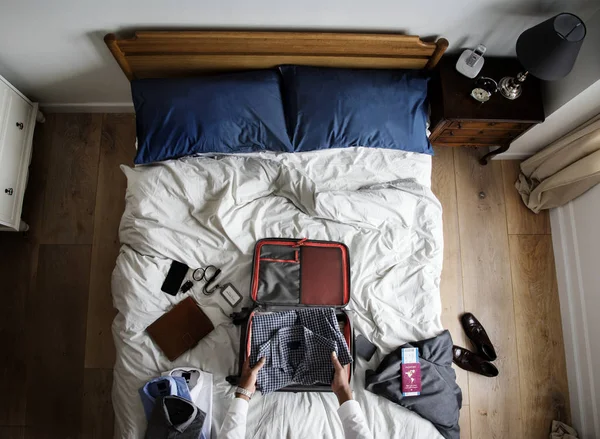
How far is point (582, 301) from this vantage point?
203 cm

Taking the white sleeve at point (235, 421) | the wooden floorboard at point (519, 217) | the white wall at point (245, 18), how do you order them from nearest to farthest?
1. the white sleeve at point (235, 421)
2. the white wall at point (245, 18)
3. the wooden floorboard at point (519, 217)

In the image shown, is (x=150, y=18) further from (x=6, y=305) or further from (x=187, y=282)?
(x=6, y=305)

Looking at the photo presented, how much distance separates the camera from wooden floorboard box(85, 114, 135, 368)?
1987 mm

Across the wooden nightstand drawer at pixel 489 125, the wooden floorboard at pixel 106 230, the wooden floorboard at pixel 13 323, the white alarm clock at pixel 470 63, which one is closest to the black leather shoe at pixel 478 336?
the wooden nightstand drawer at pixel 489 125

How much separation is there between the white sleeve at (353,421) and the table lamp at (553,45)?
1.43 m

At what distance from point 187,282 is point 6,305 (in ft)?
3.69

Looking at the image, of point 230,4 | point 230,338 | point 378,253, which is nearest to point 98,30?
point 230,4

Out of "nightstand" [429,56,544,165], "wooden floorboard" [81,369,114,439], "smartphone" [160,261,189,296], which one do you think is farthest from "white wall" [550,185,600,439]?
"wooden floorboard" [81,369,114,439]

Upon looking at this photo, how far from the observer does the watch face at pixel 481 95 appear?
1.79 metres

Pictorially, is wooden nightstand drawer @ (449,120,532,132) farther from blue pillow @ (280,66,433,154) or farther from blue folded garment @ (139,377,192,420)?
blue folded garment @ (139,377,192,420)

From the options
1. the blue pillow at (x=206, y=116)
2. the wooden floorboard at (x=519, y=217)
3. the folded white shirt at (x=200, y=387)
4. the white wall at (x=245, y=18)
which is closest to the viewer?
the folded white shirt at (x=200, y=387)

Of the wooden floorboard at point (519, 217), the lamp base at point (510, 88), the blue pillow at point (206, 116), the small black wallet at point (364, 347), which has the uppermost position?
the lamp base at point (510, 88)

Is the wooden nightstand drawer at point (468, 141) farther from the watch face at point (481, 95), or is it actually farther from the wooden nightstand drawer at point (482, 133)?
the watch face at point (481, 95)

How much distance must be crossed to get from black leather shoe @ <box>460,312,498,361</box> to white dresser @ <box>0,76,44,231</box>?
2365 millimetres
